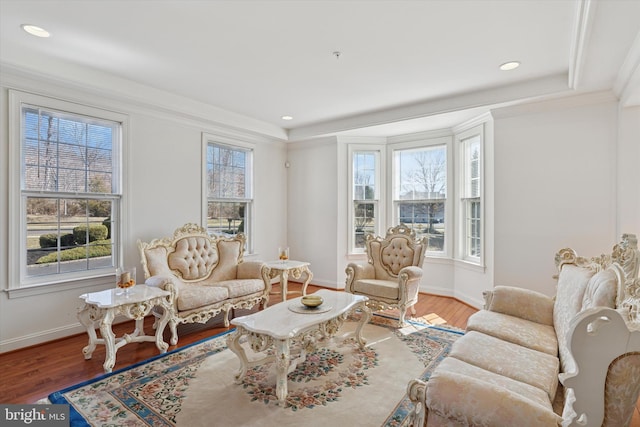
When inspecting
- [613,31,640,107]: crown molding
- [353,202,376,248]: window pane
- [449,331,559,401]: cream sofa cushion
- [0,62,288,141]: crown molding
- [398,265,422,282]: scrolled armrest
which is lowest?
[449,331,559,401]: cream sofa cushion

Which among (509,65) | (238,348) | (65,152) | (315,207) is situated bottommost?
(238,348)

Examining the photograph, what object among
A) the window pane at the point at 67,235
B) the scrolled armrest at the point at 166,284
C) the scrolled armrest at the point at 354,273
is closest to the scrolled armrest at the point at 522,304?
the scrolled armrest at the point at 354,273

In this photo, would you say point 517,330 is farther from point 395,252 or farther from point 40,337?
point 40,337

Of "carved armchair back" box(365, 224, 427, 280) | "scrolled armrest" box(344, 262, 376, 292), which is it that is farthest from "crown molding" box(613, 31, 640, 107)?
"scrolled armrest" box(344, 262, 376, 292)

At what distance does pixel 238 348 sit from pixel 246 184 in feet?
11.7

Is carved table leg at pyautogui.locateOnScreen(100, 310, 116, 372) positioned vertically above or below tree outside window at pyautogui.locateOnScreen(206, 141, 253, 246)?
below

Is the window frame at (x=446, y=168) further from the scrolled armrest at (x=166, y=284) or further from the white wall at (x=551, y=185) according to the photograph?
the scrolled armrest at (x=166, y=284)

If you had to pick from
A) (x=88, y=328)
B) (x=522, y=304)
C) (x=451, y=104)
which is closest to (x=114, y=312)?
(x=88, y=328)

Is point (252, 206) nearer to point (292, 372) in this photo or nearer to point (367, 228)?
point (367, 228)

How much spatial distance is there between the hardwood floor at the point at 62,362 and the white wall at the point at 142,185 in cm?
26

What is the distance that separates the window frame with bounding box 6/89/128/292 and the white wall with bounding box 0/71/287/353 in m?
0.05

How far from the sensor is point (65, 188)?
141 inches

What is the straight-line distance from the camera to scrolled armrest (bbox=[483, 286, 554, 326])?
2598 mm

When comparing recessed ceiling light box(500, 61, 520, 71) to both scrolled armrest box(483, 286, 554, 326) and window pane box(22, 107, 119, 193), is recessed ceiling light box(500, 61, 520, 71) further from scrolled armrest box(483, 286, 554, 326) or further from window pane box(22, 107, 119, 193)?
window pane box(22, 107, 119, 193)
